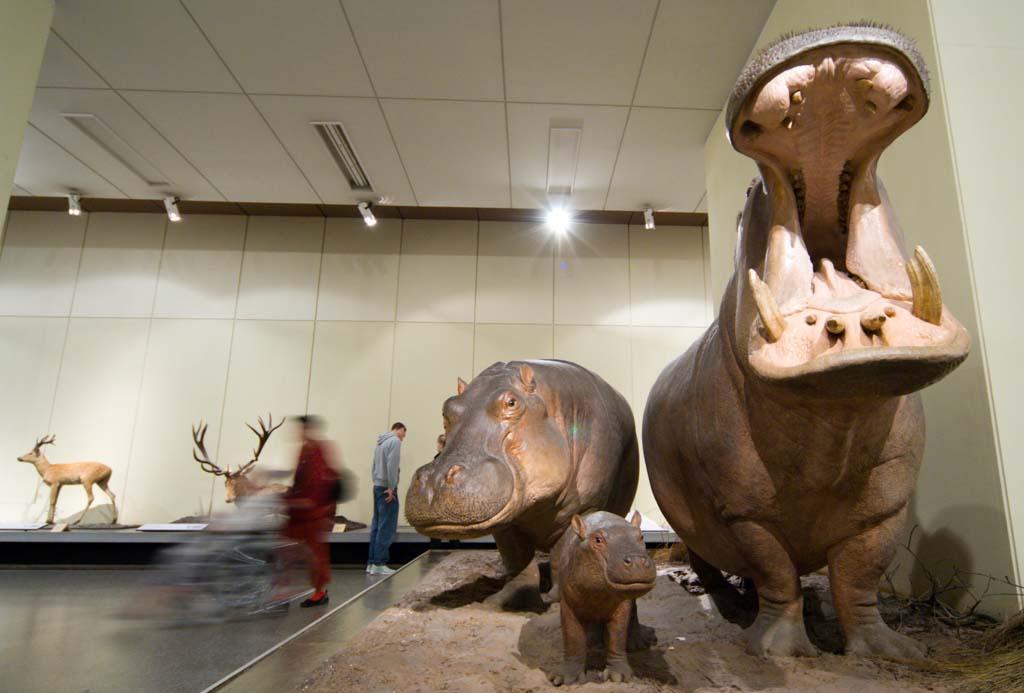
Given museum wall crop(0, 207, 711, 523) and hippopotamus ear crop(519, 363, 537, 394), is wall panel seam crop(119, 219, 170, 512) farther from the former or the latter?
hippopotamus ear crop(519, 363, 537, 394)

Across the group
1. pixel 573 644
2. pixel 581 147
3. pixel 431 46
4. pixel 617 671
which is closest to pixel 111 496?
pixel 431 46

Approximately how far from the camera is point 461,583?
2506mm

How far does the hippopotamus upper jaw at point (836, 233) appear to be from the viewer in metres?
0.98

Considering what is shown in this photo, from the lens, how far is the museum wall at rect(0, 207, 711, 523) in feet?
23.2

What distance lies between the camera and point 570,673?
1.29 meters

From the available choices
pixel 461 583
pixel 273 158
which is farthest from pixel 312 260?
pixel 461 583

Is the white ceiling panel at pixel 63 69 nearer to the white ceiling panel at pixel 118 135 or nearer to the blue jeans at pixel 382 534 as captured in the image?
the white ceiling panel at pixel 118 135

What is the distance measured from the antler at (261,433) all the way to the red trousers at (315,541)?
4.08m

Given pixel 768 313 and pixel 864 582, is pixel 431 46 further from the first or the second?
pixel 864 582

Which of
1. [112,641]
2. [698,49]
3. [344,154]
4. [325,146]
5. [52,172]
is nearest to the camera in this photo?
[112,641]

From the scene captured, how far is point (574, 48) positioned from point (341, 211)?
4.46 m

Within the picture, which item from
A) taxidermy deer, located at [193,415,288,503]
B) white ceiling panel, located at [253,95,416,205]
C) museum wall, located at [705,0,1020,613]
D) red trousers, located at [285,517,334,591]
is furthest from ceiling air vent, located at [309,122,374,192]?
museum wall, located at [705,0,1020,613]

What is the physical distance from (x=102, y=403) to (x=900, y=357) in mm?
8547

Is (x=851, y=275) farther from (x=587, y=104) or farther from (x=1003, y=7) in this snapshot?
(x=587, y=104)
